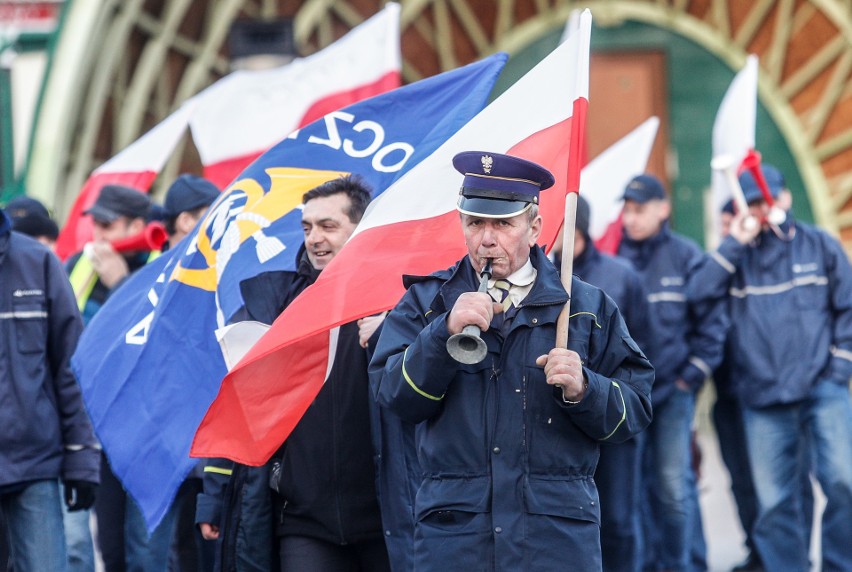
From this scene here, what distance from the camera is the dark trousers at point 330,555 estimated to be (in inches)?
224

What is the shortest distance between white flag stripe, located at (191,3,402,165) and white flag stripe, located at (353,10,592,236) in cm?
292

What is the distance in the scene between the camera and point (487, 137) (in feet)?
18.4

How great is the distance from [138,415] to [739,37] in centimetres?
988

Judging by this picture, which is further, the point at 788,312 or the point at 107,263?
the point at 788,312

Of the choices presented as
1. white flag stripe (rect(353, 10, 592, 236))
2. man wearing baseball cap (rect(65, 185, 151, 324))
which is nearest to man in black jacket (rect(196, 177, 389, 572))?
white flag stripe (rect(353, 10, 592, 236))

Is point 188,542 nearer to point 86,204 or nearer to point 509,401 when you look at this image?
point 509,401

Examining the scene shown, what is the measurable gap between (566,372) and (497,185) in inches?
25.6

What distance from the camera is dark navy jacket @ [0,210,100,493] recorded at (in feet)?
20.7

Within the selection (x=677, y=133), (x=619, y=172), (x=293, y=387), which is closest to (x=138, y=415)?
(x=293, y=387)

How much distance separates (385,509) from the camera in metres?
5.55

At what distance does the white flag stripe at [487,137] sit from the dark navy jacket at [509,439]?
0.81 m

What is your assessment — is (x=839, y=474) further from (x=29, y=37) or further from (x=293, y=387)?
(x=29, y=37)

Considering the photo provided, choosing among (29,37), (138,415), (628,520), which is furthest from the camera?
A: (29,37)

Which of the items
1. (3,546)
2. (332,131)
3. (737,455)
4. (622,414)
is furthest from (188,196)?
(737,455)
